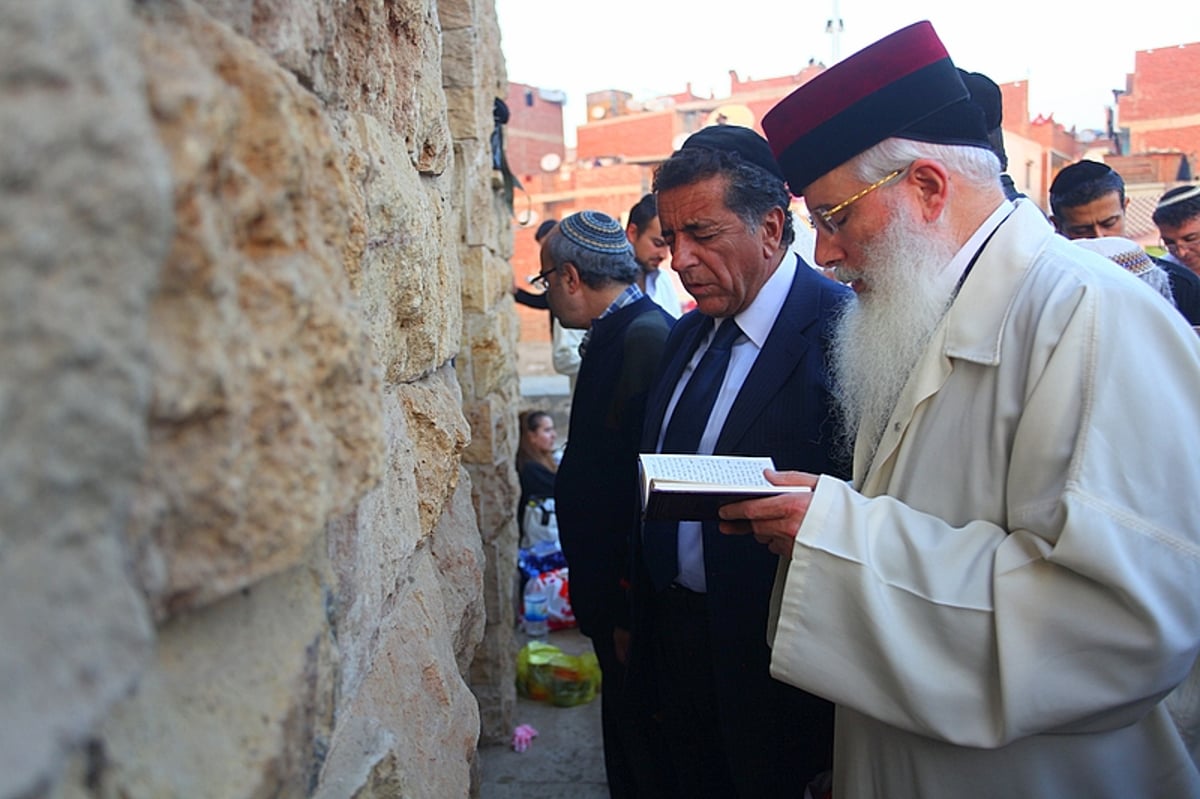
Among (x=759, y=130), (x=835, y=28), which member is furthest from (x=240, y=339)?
(x=759, y=130)

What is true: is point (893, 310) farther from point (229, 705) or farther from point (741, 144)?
point (229, 705)

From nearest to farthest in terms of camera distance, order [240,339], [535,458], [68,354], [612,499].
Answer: [68,354]
[240,339]
[612,499]
[535,458]

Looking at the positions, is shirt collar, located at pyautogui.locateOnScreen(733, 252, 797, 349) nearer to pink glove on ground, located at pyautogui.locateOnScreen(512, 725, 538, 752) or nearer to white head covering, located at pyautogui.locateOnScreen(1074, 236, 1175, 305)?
white head covering, located at pyautogui.locateOnScreen(1074, 236, 1175, 305)

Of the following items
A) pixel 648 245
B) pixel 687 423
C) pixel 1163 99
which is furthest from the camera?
pixel 1163 99

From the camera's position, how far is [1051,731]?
54.7 inches

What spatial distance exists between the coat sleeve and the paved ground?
7.35 feet

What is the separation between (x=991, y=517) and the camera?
1463 mm

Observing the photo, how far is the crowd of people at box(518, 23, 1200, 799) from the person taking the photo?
1.31 m

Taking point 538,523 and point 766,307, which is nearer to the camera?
point 766,307

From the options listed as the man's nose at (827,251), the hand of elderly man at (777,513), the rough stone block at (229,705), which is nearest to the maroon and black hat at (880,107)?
the man's nose at (827,251)

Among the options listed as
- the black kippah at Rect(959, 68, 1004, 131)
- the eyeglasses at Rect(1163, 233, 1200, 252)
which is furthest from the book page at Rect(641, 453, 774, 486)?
the eyeglasses at Rect(1163, 233, 1200, 252)

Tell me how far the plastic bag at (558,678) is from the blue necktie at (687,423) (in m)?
1.93

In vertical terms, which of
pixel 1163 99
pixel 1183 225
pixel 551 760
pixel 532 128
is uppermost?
pixel 532 128

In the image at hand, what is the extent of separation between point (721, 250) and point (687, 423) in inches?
18.3
